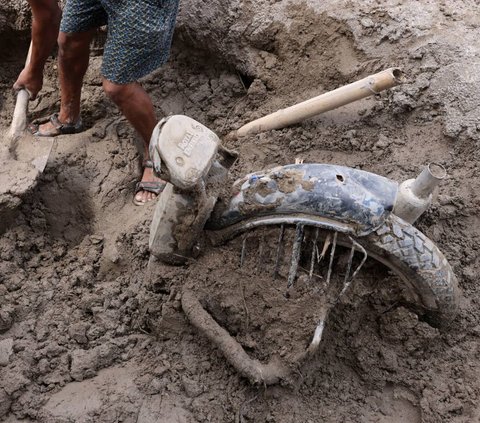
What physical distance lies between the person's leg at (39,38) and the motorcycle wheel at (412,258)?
1.86m

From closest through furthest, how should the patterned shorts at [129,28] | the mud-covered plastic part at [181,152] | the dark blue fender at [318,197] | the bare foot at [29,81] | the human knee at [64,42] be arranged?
the mud-covered plastic part at [181,152], the dark blue fender at [318,197], the patterned shorts at [129,28], the human knee at [64,42], the bare foot at [29,81]

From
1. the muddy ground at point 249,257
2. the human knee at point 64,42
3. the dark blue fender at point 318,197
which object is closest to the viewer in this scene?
the dark blue fender at point 318,197

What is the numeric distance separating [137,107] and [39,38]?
2.71ft

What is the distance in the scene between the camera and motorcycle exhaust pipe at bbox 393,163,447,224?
6.56 feet

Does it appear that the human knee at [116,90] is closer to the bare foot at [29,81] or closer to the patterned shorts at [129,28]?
the patterned shorts at [129,28]

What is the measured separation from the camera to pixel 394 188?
6.93 feet

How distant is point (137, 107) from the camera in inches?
118

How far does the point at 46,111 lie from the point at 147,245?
156 centimetres

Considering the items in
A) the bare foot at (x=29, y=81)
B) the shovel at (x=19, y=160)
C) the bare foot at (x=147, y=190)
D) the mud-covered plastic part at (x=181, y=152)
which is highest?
the mud-covered plastic part at (x=181, y=152)

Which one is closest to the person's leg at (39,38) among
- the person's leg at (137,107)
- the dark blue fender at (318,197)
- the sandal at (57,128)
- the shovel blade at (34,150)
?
the sandal at (57,128)

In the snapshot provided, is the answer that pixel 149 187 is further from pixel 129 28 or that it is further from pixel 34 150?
pixel 129 28

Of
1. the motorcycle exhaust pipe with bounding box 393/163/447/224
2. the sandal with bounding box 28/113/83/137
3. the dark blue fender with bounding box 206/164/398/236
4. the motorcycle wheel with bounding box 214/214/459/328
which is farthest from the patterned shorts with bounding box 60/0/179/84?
the motorcycle exhaust pipe with bounding box 393/163/447/224

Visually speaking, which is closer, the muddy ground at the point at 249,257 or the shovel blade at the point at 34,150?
the muddy ground at the point at 249,257

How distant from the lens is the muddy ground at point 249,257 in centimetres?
223
